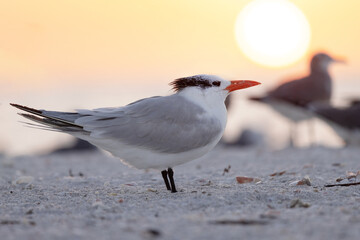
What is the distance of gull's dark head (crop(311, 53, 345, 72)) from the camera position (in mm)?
12758

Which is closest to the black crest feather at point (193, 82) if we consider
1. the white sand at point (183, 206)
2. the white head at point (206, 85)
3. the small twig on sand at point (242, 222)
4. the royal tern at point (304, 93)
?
the white head at point (206, 85)

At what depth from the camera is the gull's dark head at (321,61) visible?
12758 mm

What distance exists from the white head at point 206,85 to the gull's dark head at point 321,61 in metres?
8.21

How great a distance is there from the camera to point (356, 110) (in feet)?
32.6

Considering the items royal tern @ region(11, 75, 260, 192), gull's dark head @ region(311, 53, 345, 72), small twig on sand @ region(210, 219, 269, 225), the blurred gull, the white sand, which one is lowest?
small twig on sand @ region(210, 219, 269, 225)

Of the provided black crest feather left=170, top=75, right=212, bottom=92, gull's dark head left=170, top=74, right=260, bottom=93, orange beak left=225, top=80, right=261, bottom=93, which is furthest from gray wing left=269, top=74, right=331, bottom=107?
black crest feather left=170, top=75, right=212, bottom=92

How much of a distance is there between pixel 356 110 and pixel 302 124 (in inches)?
86.3

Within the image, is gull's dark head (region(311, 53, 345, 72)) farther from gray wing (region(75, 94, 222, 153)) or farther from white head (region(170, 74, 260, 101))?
gray wing (region(75, 94, 222, 153))

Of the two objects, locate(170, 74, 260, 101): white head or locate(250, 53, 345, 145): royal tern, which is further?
locate(250, 53, 345, 145): royal tern

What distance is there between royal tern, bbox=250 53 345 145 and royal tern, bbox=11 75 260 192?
6.41 metres

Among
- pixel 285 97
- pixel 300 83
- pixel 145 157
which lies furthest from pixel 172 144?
pixel 300 83

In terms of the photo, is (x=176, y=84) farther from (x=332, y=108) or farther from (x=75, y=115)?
(x=332, y=108)

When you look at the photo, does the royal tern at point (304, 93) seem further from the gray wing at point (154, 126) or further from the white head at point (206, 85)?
the gray wing at point (154, 126)

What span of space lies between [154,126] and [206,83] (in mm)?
669
